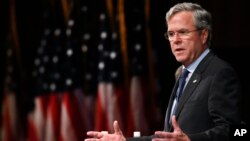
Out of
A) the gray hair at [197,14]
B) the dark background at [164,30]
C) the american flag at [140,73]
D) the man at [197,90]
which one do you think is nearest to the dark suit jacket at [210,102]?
the man at [197,90]

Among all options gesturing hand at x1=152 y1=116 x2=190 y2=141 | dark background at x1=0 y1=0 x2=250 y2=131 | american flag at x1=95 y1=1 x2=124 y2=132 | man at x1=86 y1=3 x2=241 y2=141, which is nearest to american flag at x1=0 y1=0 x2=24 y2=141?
dark background at x1=0 y1=0 x2=250 y2=131

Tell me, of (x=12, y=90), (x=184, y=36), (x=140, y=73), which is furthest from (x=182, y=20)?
(x=12, y=90)

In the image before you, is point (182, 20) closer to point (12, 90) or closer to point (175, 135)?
point (175, 135)

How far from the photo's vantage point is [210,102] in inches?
103

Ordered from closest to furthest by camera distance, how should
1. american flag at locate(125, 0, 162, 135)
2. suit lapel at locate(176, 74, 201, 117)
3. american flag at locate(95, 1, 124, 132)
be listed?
suit lapel at locate(176, 74, 201, 117) → american flag at locate(125, 0, 162, 135) → american flag at locate(95, 1, 124, 132)

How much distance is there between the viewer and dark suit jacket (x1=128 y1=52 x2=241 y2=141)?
2.56 meters

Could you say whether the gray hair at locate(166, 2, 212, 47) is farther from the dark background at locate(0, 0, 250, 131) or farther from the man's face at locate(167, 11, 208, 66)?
the dark background at locate(0, 0, 250, 131)

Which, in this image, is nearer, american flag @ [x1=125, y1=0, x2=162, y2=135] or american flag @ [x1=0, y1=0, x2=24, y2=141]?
american flag @ [x1=125, y1=0, x2=162, y2=135]

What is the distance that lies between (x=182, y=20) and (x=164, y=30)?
321 centimetres

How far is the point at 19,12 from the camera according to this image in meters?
7.66

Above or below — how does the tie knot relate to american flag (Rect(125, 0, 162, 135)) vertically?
above

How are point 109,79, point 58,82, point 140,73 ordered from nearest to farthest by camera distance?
point 140,73
point 109,79
point 58,82

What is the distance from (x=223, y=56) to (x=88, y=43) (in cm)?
212

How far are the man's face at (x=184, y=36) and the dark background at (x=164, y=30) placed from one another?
6.48 feet
